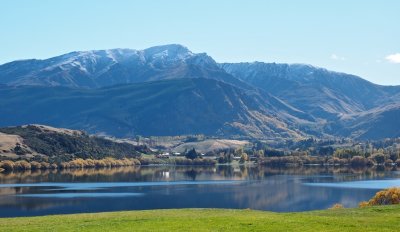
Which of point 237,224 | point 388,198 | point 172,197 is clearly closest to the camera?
point 237,224

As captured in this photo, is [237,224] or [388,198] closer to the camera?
[237,224]

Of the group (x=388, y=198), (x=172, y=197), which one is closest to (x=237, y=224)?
(x=388, y=198)

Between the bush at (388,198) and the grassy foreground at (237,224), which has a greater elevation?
the grassy foreground at (237,224)

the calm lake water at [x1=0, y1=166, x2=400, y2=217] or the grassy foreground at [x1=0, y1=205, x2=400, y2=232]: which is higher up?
the grassy foreground at [x1=0, y1=205, x2=400, y2=232]

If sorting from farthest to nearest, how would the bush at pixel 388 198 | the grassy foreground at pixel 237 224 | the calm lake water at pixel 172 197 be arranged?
the calm lake water at pixel 172 197, the bush at pixel 388 198, the grassy foreground at pixel 237 224

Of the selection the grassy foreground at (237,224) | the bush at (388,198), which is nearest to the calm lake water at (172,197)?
the bush at (388,198)

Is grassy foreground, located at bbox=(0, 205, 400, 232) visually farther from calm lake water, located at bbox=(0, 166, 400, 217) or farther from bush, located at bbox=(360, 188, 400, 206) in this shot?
calm lake water, located at bbox=(0, 166, 400, 217)

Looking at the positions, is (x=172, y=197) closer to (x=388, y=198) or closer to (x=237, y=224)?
(x=388, y=198)

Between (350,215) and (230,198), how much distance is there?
3181 inches

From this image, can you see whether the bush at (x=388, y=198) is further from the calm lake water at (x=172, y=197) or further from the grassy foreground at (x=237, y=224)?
the grassy foreground at (x=237, y=224)

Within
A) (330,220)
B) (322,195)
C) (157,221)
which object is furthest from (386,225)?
(322,195)

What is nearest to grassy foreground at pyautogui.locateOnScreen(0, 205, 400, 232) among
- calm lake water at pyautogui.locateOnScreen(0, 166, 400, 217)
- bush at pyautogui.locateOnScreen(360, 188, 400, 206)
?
bush at pyautogui.locateOnScreen(360, 188, 400, 206)

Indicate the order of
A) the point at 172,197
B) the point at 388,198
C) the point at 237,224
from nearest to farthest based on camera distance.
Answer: the point at 237,224 → the point at 388,198 → the point at 172,197

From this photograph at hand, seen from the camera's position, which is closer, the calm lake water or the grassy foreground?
the grassy foreground
